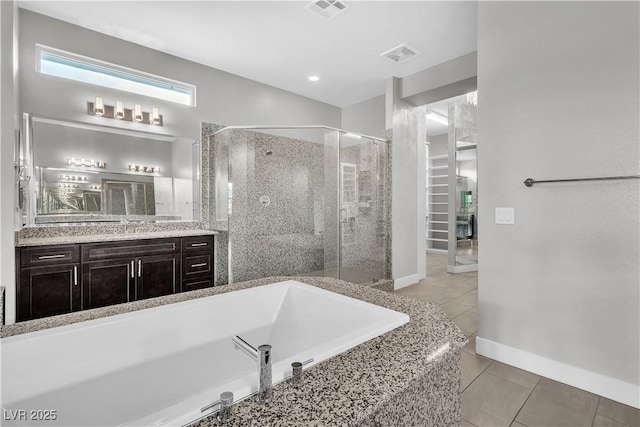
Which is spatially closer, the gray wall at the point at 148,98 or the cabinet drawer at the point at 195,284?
the gray wall at the point at 148,98

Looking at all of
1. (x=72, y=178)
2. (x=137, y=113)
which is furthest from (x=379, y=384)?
(x=137, y=113)

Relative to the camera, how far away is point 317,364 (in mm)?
925

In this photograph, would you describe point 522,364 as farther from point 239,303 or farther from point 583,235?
point 239,303

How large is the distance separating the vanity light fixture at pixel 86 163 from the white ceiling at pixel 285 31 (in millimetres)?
1266

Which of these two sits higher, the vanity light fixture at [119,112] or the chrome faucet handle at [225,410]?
the vanity light fixture at [119,112]

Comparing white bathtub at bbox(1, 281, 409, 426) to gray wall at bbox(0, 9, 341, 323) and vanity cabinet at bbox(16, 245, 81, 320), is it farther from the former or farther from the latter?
vanity cabinet at bbox(16, 245, 81, 320)

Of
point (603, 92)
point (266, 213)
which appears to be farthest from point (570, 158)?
point (266, 213)

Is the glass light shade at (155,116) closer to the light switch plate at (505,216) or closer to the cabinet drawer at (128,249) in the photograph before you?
the cabinet drawer at (128,249)

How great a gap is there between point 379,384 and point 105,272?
2749mm

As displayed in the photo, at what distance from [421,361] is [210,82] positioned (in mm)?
3850

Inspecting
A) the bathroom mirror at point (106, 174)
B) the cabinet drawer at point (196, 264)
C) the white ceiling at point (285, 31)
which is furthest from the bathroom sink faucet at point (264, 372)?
the bathroom mirror at point (106, 174)

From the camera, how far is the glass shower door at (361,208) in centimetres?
375

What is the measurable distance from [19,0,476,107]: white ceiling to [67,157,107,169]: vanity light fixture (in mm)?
1266

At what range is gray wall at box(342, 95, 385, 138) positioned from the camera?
15.3 feet
